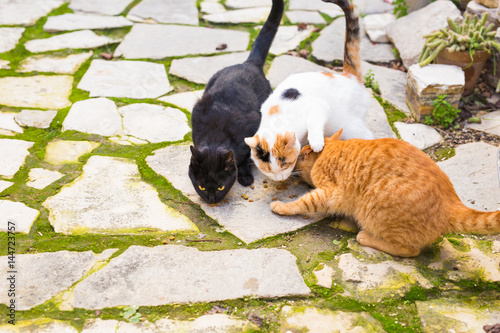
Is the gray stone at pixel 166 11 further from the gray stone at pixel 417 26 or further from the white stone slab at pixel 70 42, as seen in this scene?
the gray stone at pixel 417 26

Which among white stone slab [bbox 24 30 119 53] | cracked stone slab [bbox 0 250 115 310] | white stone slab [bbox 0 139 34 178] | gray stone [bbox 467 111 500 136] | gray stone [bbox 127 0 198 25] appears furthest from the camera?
gray stone [bbox 127 0 198 25]

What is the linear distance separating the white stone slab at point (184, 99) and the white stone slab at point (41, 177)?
60.6 inches

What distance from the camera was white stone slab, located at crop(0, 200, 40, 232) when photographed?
2941mm

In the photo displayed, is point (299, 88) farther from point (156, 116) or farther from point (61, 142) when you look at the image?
point (61, 142)

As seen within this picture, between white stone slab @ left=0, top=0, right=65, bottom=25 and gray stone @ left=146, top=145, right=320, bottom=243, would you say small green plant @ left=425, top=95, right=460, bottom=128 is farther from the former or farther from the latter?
white stone slab @ left=0, top=0, right=65, bottom=25

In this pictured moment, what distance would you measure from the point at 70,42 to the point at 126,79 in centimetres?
129

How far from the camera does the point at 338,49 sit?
5.72 m

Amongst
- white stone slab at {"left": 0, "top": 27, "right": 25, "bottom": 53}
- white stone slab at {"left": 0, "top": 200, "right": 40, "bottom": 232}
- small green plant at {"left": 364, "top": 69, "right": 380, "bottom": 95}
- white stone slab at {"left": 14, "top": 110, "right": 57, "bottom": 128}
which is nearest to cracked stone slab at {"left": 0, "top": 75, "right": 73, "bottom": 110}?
white stone slab at {"left": 14, "top": 110, "right": 57, "bottom": 128}

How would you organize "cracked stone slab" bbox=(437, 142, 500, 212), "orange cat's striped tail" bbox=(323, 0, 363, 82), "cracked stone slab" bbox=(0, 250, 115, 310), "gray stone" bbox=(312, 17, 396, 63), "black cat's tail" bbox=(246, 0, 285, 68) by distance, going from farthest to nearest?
"gray stone" bbox=(312, 17, 396, 63) → "black cat's tail" bbox=(246, 0, 285, 68) → "orange cat's striped tail" bbox=(323, 0, 363, 82) → "cracked stone slab" bbox=(437, 142, 500, 212) → "cracked stone slab" bbox=(0, 250, 115, 310)

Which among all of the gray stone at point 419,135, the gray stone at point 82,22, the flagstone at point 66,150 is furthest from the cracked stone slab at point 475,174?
the gray stone at point 82,22

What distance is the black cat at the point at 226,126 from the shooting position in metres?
3.33

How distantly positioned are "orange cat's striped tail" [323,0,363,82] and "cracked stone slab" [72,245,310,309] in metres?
2.05

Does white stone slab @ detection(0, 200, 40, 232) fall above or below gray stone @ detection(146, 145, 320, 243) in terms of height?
above

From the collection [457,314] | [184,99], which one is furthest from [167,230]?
[184,99]
